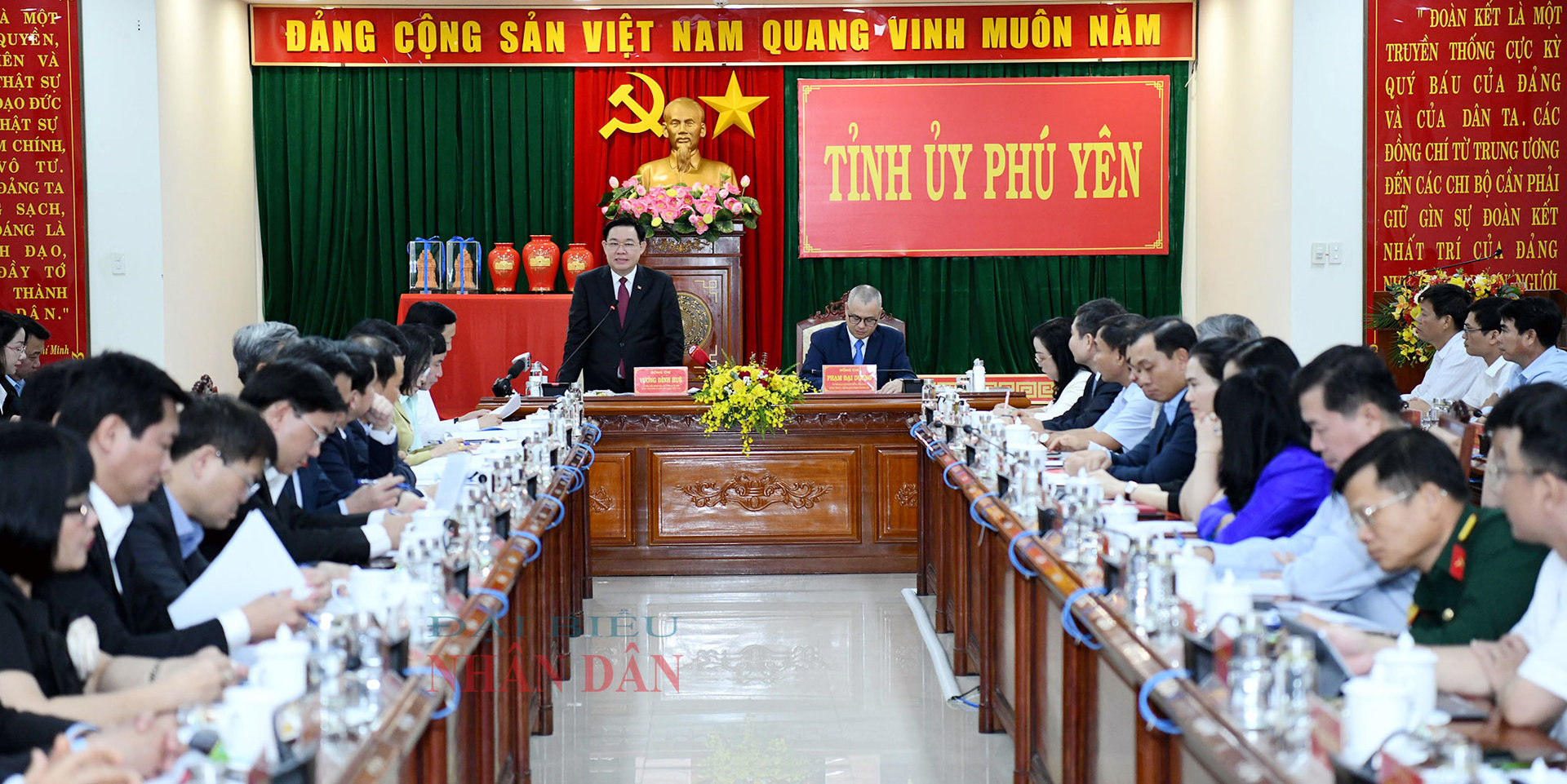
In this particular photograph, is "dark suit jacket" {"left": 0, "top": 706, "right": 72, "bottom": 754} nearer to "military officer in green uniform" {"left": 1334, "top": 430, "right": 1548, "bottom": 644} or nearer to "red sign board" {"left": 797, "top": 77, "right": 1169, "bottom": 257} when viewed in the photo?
"military officer in green uniform" {"left": 1334, "top": 430, "right": 1548, "bottom": 644}

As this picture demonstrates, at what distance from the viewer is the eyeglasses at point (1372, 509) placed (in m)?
1.98

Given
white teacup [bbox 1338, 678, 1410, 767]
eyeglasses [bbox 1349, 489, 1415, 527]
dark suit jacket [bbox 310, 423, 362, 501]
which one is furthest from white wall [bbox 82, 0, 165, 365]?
white teacup [bbox 1338, 678, 1410, 767]

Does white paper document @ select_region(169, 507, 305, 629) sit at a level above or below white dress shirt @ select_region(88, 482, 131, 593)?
below

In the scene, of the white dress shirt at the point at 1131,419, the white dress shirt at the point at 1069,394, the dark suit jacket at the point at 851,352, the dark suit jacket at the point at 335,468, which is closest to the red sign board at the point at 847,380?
the dark suit jacket at the point at 851,352

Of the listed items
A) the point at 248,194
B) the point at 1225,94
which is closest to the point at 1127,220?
the point at 1225,94

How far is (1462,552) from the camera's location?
1967 mm

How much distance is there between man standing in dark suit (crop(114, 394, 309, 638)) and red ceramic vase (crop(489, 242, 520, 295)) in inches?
218

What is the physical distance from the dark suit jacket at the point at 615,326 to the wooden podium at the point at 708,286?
5.49ft

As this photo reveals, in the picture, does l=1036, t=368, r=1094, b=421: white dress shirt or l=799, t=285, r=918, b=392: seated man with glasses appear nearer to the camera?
l=1036, t=368, r=1094, b=421: white dress shirt

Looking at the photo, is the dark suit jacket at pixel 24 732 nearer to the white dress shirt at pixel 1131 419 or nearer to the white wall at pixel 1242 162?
the white dress shirt at pixel 1131 419

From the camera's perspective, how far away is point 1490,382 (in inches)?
245

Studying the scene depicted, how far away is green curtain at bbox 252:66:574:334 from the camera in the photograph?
8.30 meters

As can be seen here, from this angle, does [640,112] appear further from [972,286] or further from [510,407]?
[510,407]

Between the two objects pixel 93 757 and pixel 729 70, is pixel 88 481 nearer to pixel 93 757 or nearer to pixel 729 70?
pixel 93 757
